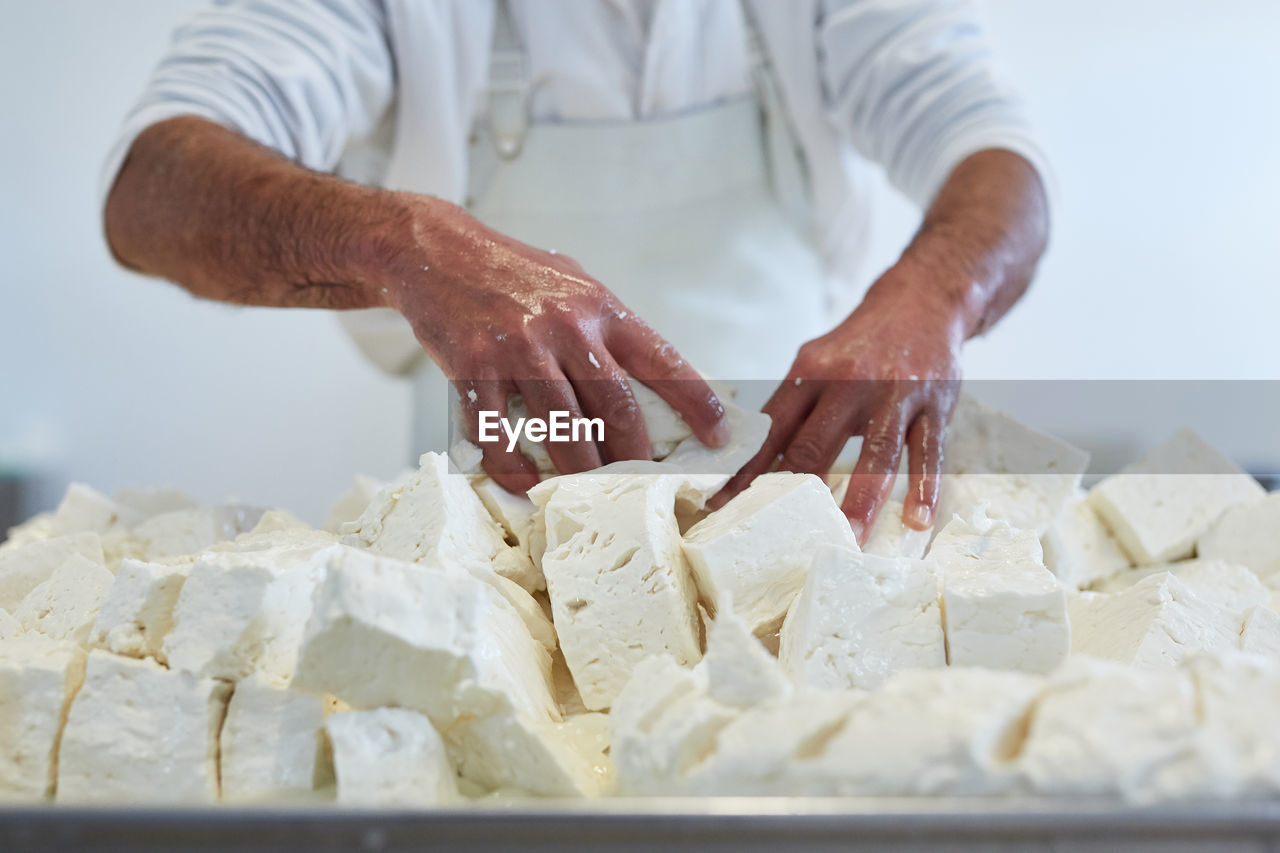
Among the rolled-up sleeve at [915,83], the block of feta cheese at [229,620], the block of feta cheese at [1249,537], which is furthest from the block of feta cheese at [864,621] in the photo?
the rolled-up sleeve at [915,83]

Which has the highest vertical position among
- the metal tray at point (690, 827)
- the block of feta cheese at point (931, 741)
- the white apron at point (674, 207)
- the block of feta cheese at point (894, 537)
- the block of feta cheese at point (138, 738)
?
the white apron at point (674, 207)

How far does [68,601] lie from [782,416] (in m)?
0.59

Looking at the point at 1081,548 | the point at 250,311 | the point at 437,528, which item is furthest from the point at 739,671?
the point at 250,311

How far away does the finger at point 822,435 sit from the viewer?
2.76 feet

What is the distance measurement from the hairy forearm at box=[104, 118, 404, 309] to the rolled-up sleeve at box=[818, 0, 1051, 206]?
2.83ft

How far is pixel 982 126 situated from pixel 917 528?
2.64 ft

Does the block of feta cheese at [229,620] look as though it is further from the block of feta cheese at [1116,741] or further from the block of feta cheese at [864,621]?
the block of feta cheese at [1116,741]

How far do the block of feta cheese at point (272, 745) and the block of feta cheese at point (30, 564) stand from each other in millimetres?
369

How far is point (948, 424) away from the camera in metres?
0.91

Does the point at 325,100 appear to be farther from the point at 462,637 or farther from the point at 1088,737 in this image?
the point at 1088,737

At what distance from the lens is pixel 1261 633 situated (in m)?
0.65

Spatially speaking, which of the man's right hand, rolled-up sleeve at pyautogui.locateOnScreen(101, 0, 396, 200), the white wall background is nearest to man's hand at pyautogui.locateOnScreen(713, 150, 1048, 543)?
the man's right hand

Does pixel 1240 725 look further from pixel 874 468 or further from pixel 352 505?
pixel 352 505

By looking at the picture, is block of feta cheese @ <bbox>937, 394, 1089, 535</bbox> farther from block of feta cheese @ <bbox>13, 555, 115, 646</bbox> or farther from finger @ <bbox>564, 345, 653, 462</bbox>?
block of feta cheese @ <bbox>13, 555, 115, 646</bbox>
